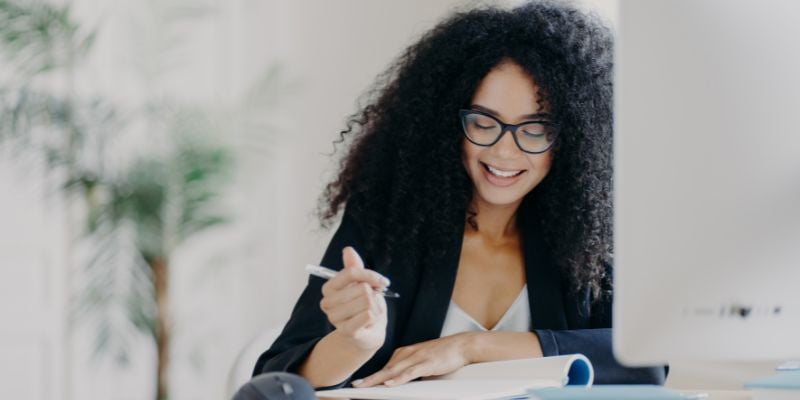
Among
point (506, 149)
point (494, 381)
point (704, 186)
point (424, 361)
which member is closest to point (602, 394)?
point (704, 186)

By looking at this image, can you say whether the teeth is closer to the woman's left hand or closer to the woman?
the woman

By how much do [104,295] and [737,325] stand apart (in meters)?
1.23

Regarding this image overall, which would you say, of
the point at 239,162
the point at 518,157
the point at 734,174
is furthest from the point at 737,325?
the point at 239,162

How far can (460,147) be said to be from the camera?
5.56 feet

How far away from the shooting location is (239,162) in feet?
5.50

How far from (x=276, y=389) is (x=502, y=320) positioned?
800mm

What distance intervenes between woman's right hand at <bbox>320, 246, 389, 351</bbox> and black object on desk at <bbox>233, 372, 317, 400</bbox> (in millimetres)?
230

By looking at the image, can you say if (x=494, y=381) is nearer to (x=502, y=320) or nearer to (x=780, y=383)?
(x=780, y=383)

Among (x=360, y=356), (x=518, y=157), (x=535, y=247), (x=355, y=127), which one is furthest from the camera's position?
(x=355, y=127)

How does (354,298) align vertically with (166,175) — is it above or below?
below

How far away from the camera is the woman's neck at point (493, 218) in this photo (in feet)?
5.71

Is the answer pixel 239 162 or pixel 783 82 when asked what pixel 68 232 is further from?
pixel 783 82

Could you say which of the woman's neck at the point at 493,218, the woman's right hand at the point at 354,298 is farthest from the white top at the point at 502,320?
the woman's right hand at the point at 354,298

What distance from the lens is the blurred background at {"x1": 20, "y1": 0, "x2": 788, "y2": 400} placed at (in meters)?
1.68
